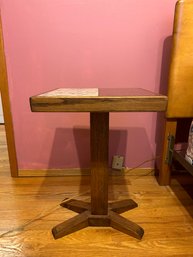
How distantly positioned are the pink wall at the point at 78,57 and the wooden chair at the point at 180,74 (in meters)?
0.18

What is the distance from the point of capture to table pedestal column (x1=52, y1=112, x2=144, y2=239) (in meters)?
0.93

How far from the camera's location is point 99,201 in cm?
104

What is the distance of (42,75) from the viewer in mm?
1365

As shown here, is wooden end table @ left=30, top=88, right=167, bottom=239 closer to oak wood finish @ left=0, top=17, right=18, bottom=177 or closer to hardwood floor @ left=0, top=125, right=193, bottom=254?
hardwood floor @ left=0, top=125, right=193, bottom=254

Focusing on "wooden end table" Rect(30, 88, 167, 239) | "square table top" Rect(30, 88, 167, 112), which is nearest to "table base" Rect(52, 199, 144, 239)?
"wooden end table" Rect(30, 88, 167, 239)

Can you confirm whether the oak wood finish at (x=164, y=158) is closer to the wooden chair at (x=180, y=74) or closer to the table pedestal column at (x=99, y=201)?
the wooden chair at (x=180, y=74)

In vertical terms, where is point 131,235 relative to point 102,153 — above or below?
below

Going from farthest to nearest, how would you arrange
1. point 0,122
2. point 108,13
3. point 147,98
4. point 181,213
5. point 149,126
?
point 0,122
point 149,126
point 108,13
point 181,213
point 147,98

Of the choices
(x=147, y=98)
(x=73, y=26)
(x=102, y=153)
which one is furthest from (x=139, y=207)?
(x=73, y=26)

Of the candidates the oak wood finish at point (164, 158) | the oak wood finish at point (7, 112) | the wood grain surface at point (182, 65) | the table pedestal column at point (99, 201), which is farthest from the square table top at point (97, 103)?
the oak wood finish at point (7, 112)

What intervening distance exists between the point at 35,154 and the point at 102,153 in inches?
28.5

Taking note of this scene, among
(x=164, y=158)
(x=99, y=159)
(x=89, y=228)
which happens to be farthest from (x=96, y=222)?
(x=164, y=158)

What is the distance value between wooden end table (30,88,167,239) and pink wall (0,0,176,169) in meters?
0.41

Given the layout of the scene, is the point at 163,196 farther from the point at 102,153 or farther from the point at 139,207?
the point at 102,153
